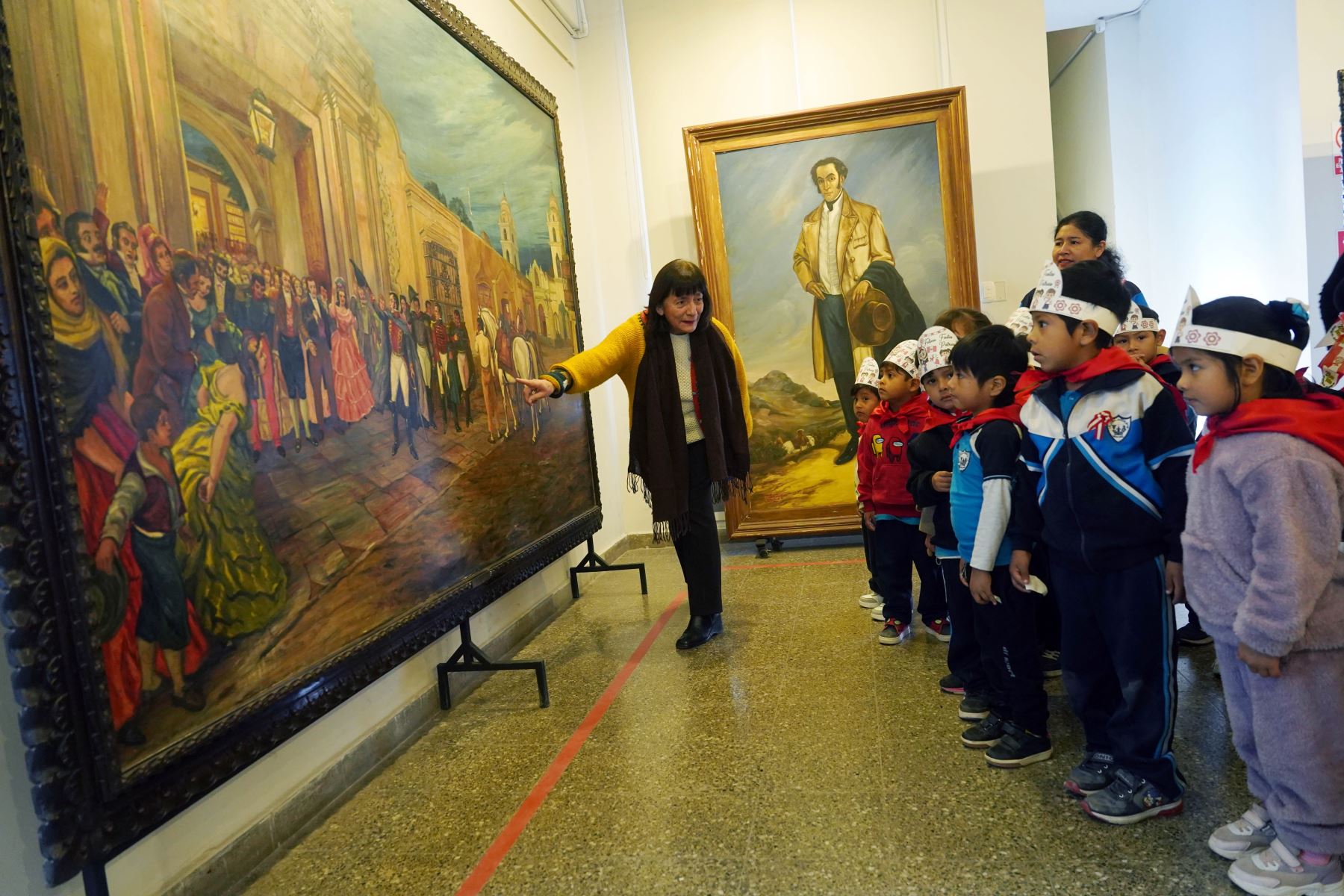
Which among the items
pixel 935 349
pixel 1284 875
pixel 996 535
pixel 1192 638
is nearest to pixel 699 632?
pixel 935 349

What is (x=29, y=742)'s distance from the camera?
176 centimetres

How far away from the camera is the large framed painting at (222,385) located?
5.98 ft

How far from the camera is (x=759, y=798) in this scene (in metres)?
2.60

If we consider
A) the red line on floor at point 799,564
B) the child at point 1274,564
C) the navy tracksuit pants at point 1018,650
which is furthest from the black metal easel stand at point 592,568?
the child at point 1274,564

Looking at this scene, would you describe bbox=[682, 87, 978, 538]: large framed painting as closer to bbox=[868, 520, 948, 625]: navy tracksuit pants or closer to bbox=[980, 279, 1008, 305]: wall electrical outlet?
bbox=[980, 279, 1008, 305]: wall electrical outlet

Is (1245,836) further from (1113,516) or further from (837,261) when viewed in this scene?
(837,261)

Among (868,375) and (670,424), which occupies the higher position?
(868,375)

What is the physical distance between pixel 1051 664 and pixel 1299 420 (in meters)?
1.91

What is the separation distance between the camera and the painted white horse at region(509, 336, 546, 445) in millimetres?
4441

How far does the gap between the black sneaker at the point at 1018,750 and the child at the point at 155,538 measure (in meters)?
2.28

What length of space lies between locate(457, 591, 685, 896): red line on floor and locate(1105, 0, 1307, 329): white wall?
Answer: 564 cm

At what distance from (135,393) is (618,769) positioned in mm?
1876

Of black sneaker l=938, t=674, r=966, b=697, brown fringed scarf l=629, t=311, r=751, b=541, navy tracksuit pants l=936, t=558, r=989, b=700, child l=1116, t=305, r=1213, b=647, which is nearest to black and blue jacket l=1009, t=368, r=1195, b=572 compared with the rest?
navy tracksuit pants l=936, t=558, r=989, b=700

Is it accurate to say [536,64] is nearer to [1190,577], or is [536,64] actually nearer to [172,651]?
[172,651]
